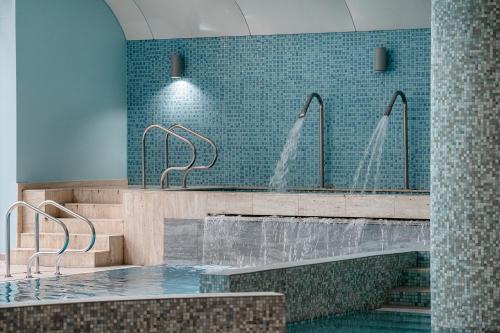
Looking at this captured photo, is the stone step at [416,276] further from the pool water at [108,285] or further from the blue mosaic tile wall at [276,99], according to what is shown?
the blue mosaic tile wall at [276,99]

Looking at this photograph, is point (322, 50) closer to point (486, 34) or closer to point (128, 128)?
point (128, 128)

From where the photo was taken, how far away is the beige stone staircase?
41.9 feet

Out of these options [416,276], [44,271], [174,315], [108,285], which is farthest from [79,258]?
[174,315]

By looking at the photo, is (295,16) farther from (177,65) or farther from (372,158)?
(372,158)

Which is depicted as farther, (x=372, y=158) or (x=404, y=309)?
(x=372, y=158)

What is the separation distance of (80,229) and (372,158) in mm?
4077

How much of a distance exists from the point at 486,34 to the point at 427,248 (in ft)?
9.83

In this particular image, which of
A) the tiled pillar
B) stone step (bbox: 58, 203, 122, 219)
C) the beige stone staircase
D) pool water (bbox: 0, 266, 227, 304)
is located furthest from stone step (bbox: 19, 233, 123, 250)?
the tiled pillar

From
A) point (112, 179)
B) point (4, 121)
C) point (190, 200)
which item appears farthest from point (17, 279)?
point (112, 179)

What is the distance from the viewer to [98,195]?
1443 centimetres

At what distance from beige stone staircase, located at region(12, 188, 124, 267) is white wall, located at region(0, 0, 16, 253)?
0.30m

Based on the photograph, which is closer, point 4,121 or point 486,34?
point 486,34

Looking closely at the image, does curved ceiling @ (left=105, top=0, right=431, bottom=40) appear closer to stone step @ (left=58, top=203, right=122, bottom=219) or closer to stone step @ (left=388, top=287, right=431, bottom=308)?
stone step @ (left=58, top=203, right=122, bottom=219)

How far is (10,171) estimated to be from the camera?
1406 cm
